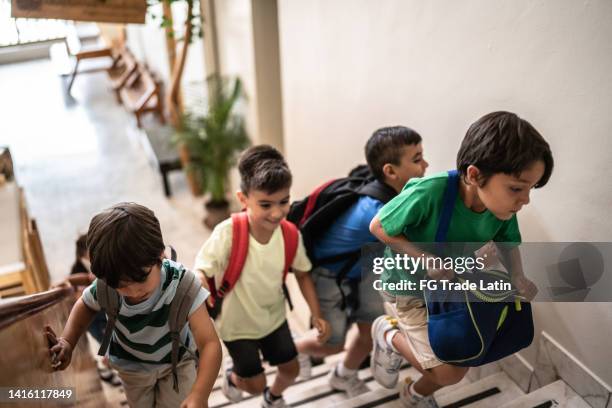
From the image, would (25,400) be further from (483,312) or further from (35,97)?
(35,97)

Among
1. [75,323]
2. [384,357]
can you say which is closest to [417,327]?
[384,357]

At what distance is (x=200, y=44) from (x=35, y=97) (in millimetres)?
4595

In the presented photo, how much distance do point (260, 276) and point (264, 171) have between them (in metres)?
0.45

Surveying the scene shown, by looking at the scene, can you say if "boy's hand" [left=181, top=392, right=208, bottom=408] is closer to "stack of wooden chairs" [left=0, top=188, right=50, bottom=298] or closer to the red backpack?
the red backpack

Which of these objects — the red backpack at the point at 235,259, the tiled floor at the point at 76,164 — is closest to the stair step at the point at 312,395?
the red backpack at the point at 235,259

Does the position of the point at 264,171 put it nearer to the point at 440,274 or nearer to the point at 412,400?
the point at 440,274

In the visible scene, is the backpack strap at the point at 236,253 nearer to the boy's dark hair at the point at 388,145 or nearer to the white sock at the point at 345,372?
the boy's dark hair at the point at 388,145

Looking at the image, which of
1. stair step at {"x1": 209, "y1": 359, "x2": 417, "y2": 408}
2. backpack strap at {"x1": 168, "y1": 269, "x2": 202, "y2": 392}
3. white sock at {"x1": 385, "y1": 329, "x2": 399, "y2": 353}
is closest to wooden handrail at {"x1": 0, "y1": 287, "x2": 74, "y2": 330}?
backpack strap at {"x1": 168, "y1": 269, "x2": 202, "y2": 392}

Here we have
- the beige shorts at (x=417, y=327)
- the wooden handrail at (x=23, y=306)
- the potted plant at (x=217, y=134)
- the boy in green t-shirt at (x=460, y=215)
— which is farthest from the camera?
the potted plant at (x=217, y=134)

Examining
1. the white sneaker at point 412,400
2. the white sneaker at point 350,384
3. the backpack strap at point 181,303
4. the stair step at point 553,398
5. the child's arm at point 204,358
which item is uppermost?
the backpack strap at point 181,303

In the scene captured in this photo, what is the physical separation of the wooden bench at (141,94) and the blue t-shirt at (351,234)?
598 centimetres

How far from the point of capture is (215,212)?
6188 millimetres

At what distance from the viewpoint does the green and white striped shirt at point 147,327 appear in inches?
73.2

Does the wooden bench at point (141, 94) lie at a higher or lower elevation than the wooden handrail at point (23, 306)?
lower
